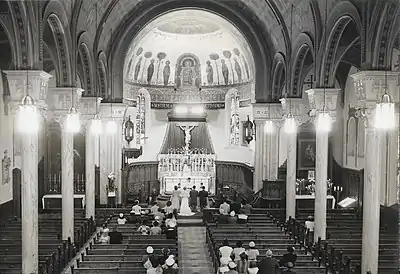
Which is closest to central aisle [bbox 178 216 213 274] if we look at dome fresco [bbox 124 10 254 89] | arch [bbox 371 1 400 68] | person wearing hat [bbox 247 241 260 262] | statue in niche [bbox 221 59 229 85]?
person wearing hat [bbox 247 241 260 262]

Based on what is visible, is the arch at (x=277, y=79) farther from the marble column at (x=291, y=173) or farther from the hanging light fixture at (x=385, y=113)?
the hanging light fixture at (x=385, y=113)

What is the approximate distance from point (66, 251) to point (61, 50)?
271 inches

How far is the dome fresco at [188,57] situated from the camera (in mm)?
31031

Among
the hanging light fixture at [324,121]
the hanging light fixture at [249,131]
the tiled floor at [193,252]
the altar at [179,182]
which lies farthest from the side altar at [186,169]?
the hanging light fixture at [324,121]

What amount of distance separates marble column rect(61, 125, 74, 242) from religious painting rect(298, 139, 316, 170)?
14.9 metres

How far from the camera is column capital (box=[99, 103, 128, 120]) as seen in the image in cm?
2492

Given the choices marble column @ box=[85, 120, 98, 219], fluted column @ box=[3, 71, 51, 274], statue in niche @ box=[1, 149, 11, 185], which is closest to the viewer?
fluted column @ box=[3, 71, 51, 274]

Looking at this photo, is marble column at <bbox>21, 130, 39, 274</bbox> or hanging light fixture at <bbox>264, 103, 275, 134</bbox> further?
hanging light fixture at <bbox>264, 103, 275, 134</bbox>

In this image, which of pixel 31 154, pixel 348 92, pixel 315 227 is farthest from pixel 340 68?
pixel 31 154

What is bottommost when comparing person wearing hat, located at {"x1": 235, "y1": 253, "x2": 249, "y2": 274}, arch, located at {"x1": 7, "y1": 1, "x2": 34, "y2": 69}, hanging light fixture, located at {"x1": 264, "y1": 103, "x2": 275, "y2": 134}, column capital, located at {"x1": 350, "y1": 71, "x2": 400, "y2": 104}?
person wearing hat, located at {"x1": 235, "y1": 253, "x2": 249, "y2": 274}

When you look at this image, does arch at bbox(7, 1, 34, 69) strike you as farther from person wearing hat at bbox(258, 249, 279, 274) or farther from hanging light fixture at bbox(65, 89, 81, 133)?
person wearing hat at bbox(258, 249, 279, 274)

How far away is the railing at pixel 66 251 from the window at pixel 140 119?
41.9ft

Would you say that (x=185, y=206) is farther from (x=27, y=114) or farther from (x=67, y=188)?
(x=27, y=114)

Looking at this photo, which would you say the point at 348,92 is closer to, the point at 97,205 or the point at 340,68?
the point at 340,68
